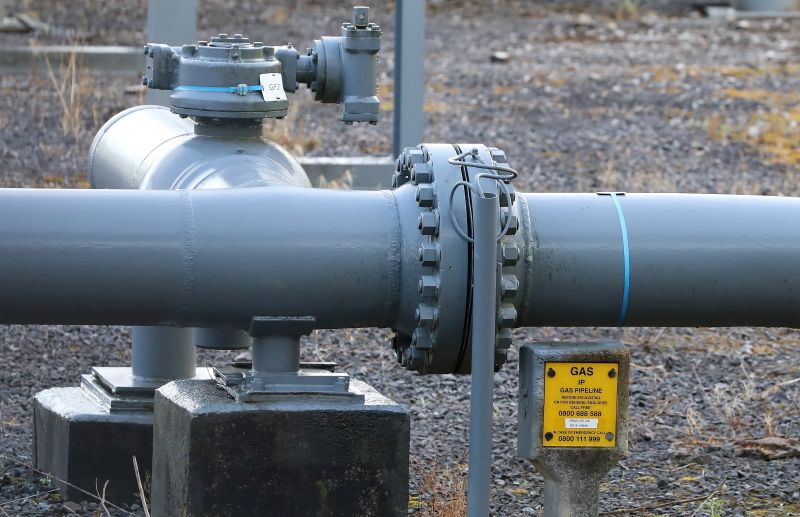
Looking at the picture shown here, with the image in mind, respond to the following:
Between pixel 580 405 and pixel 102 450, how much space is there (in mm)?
1313

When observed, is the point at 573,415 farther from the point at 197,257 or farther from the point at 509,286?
the point at 197,257

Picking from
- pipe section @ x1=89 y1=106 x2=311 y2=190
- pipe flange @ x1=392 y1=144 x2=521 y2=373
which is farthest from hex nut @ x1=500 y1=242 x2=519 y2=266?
pipe section @ x1=89 y1=106 x2=311 y2=190

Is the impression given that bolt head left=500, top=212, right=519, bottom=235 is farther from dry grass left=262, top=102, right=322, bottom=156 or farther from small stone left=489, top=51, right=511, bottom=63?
small stone left=489, top=51, right=511, bottom=63

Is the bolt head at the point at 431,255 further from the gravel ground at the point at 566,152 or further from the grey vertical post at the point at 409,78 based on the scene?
the grey vertical post at the point at 409,78

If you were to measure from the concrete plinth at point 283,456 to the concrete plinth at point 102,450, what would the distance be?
622 mm

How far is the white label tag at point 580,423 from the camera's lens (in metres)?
2.52

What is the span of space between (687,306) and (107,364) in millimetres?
2363

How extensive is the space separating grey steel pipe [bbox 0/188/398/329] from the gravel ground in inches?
31.7

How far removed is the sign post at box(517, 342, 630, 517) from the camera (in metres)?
2.50

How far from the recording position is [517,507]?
331cm

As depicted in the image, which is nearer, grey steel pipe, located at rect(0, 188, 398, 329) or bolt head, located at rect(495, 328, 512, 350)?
grey steel pipe, located at rect(0, 188, 398, 329)

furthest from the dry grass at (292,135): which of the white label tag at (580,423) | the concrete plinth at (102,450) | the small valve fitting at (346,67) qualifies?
the white label tag at (580,423)

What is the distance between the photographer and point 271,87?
3.11 m

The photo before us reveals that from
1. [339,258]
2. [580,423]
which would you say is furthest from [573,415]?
[339,258]
